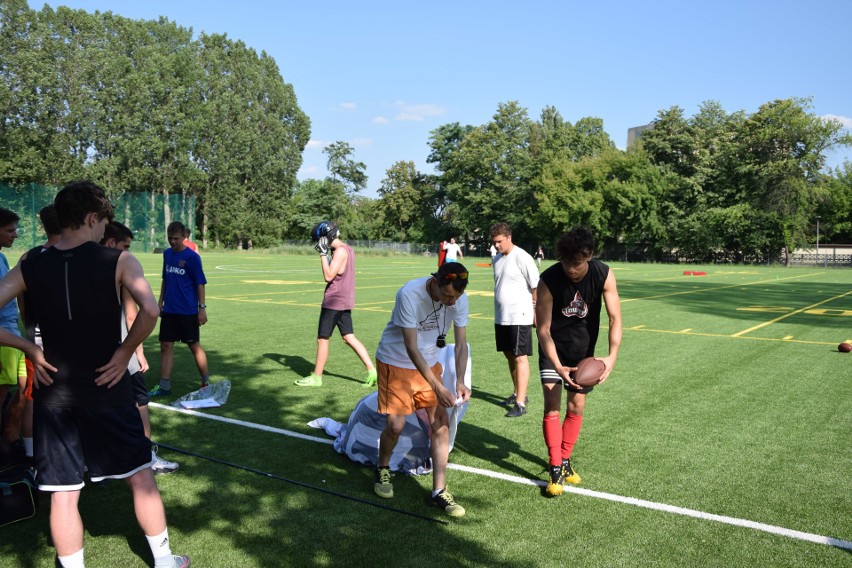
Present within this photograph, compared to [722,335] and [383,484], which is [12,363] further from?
[722,335]

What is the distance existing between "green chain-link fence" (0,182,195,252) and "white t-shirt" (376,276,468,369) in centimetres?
5134

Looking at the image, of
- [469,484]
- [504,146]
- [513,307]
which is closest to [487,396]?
[513,307]

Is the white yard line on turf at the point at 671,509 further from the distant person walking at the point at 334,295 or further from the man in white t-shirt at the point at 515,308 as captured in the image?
the distant person walking at the point at 334,295

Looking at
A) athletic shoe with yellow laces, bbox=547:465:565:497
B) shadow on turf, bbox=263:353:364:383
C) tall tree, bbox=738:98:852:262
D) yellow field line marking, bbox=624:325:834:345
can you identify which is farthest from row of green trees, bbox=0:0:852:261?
athletic shoe with yellow laces, bbox=547:465:565:497

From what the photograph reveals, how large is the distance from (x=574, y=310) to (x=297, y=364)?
5.72m

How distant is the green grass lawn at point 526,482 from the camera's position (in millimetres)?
3926

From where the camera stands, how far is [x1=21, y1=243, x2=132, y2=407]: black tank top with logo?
10.3 ft

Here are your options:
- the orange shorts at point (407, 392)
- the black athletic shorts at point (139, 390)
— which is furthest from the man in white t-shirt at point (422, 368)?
the black athletic shorts at point (139, 390)

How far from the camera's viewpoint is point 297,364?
9617mm

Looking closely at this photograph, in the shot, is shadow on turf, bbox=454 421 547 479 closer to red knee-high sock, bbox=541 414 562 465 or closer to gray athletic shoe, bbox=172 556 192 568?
red knee-high sock, bbox=541 414 562 465

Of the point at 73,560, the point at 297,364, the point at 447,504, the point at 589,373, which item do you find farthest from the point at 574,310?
the point at 297,364

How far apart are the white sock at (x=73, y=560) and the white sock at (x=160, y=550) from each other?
32 centimetres

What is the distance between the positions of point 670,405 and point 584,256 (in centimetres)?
377

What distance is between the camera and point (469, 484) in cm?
503
